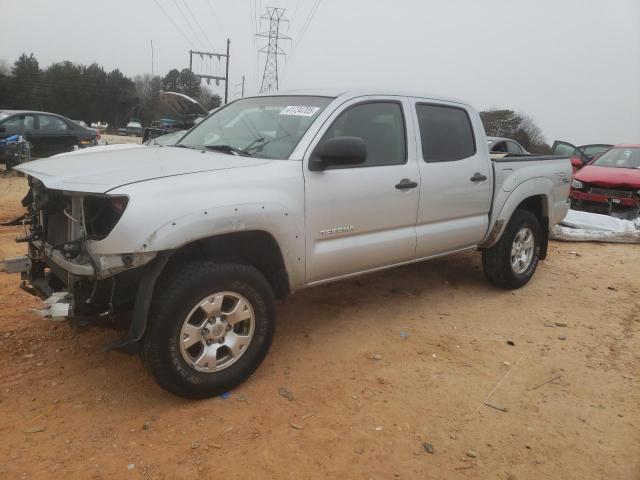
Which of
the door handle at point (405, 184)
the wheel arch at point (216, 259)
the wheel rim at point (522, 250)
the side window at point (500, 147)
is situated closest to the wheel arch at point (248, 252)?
the wheel arch at point (216, 259)

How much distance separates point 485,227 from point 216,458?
3.17 metres

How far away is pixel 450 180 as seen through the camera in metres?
4.11

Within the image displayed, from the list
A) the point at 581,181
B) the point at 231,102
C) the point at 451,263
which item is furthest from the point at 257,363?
the point at 581,181

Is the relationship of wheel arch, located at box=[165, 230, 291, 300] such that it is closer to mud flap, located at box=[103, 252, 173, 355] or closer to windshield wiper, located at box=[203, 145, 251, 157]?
mud flap, located at box=[103, 252, 173, 355]

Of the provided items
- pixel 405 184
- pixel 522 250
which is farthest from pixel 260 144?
pixel 522 250

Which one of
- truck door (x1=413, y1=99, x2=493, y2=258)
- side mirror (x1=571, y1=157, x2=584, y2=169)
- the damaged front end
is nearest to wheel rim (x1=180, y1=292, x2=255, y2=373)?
the damaged front end

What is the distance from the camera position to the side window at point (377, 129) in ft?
11.6

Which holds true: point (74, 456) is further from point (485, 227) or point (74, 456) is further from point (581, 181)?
point (581, 181)

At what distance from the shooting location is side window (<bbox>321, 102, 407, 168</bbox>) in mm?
3539

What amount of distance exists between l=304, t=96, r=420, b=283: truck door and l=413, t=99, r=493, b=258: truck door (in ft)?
0.55

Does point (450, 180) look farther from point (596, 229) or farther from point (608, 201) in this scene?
point (608, 201)

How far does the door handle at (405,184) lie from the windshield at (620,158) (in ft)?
24.4

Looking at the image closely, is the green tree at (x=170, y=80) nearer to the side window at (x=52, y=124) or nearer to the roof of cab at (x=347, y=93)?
the side window at (x=52, y=124)

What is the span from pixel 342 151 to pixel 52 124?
12696 millimetres
